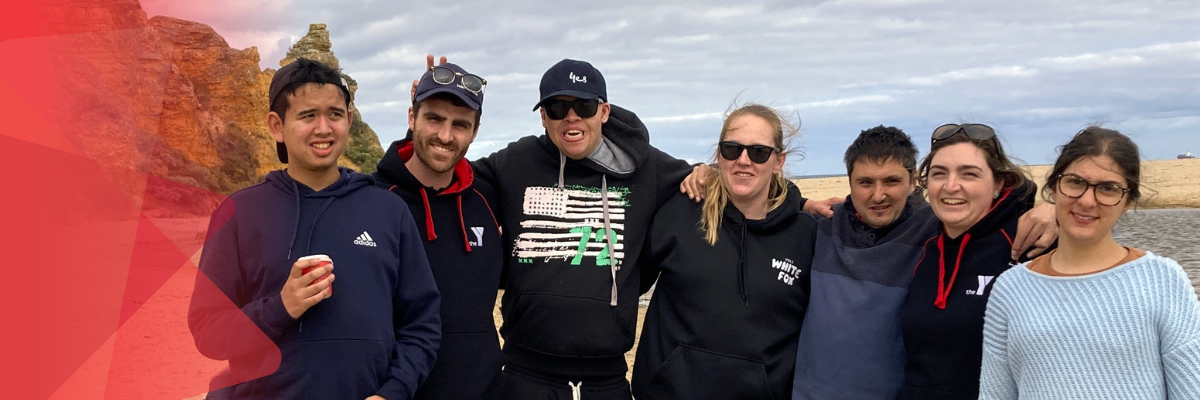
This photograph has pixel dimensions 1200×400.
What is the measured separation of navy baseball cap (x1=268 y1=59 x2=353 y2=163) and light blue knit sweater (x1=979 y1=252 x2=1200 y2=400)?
2953 mm

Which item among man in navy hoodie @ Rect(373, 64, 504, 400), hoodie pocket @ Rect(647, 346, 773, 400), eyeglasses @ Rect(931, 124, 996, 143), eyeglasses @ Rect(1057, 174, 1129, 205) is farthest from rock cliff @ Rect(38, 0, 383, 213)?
eyeglasses @ Rect(1057, 174, 1129, 205)

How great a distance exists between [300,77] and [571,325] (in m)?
1.79

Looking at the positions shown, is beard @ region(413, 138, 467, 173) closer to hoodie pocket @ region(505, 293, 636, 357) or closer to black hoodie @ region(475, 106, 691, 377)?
black hoodie @ region(475, 106, 691, 377)

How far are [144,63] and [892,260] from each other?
109 ft

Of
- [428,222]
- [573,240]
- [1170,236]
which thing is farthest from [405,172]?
[1170,236]

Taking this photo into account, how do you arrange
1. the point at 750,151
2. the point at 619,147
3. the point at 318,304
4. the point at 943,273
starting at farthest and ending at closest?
the point at 619,147
the point at 750,151
the point at 943,273
the point at 318,304

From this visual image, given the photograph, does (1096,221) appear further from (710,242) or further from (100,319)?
(100,319)

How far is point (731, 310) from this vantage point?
4027 millimetres

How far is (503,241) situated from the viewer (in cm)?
448

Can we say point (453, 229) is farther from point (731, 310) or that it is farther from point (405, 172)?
point (731, 310)

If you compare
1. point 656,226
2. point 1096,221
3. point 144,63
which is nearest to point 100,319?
point 656,226

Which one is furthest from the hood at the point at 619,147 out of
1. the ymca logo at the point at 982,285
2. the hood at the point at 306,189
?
the ymca logo at the point at 982,285

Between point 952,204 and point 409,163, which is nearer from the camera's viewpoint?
point 952,204

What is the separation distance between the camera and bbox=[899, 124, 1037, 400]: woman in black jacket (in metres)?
3.47
